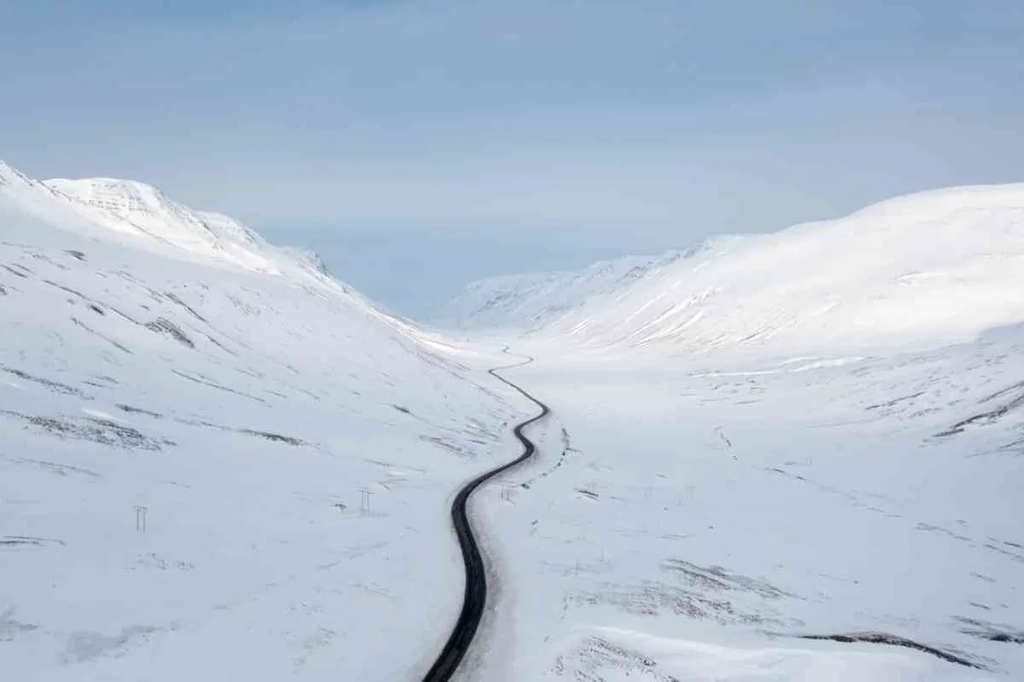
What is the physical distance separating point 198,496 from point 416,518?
523 inches

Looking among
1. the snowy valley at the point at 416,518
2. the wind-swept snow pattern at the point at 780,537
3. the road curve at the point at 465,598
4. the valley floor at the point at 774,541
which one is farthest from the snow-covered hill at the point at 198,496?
the wind-swept snow pattern at the point at 780,537

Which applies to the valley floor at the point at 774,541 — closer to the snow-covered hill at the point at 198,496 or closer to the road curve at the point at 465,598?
the road curve at the point at 465,598

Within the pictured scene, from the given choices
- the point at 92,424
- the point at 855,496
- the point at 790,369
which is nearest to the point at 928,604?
the point at 855,496

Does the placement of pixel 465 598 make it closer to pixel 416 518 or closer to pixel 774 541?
pixel 416 518

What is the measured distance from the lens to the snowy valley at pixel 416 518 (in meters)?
27.1

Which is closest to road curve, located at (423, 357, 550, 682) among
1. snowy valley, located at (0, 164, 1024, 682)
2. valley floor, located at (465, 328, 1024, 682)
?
snowy valley, located at (0, 164, 1024, 682)

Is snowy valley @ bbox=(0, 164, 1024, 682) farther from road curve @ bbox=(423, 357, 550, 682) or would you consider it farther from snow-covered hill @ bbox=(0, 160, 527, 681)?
road curve @ bbox=(423, 357, 550, 682)

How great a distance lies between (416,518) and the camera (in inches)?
1845

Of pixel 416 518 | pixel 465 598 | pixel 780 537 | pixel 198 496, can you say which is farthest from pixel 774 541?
pixel 198 496

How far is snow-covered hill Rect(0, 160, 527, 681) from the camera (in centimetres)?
2523

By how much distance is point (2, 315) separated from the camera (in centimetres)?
5803

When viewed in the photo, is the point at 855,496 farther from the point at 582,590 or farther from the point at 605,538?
the point at 582,590

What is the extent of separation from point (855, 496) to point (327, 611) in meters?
54.4

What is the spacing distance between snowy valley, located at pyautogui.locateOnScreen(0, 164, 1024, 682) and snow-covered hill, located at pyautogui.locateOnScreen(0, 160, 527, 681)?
0.17 m
